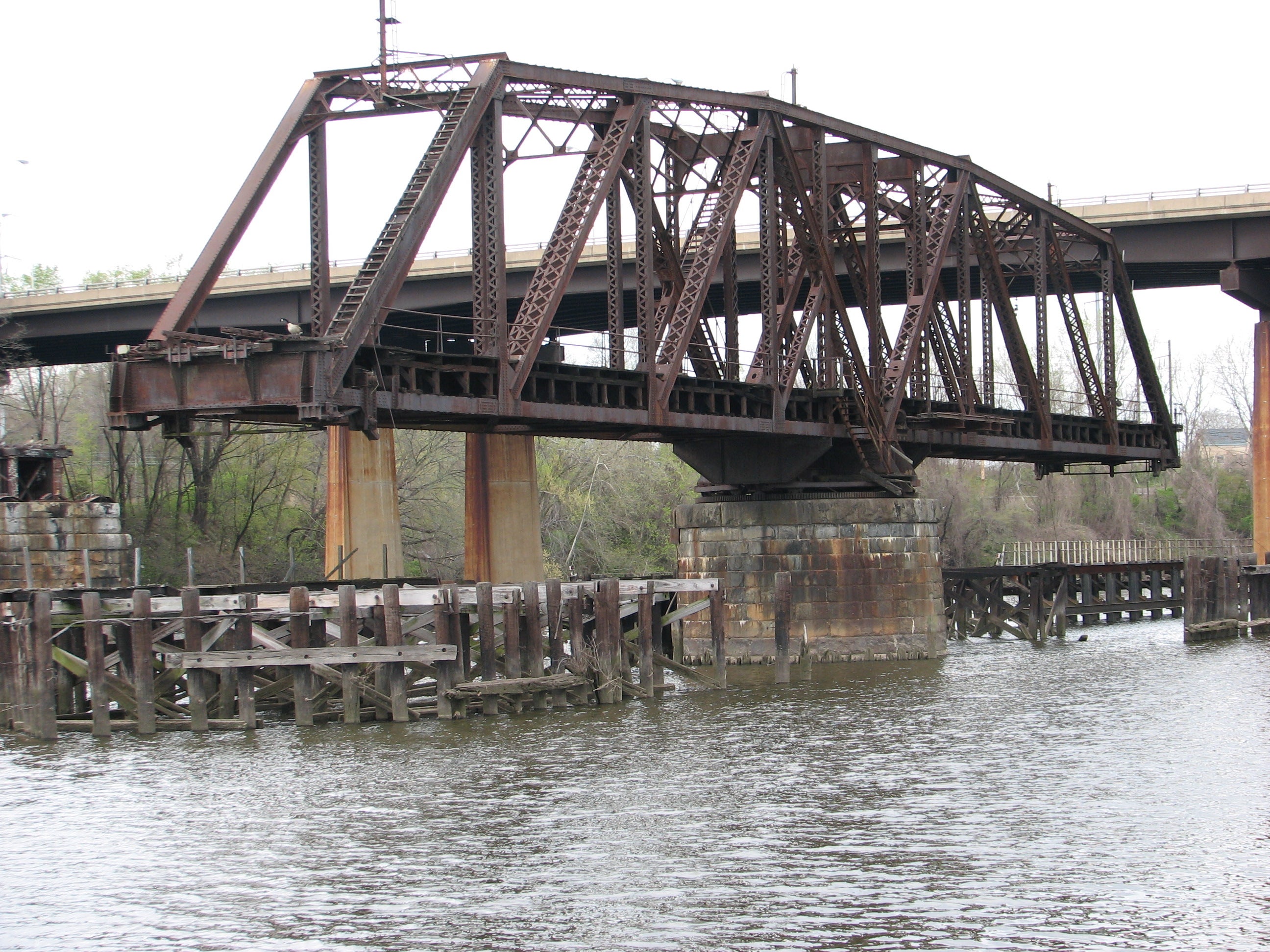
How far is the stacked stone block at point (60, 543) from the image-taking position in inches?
1743

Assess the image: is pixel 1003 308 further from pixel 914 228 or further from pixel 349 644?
pixel 349 644

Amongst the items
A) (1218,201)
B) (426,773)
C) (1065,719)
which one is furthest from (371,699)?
(1218,201)

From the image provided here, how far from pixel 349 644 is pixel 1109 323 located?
34547 mm

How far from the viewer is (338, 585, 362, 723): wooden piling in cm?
2483

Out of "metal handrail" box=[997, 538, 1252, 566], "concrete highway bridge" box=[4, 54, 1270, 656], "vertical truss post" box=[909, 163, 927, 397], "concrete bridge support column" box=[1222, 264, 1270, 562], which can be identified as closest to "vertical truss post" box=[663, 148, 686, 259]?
"concrete highway bridge" box=[4, 54, 1270, 656]

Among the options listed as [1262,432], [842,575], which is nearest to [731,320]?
[842,575]

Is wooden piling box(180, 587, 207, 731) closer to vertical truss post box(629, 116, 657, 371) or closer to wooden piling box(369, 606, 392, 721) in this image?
wooden piling box(369, 606, 392, 721)

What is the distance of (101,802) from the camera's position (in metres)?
20.3

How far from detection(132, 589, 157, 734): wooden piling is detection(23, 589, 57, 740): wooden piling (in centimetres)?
132

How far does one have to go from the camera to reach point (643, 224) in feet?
101

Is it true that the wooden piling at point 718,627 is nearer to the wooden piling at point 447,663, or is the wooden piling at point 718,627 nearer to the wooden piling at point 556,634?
the wooden piling at point 556,634

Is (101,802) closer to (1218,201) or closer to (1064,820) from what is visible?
(1064,820)

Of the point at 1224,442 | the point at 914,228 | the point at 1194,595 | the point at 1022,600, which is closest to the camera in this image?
the point at 914,228

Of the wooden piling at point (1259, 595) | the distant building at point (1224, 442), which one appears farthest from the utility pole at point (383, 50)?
the distant building at point (1224, 442)
